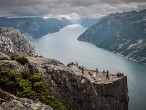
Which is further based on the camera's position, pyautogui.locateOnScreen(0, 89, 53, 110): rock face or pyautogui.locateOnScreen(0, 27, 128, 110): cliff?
pyautogui.locateOnScreen(0, 27, 128, 110): cliff

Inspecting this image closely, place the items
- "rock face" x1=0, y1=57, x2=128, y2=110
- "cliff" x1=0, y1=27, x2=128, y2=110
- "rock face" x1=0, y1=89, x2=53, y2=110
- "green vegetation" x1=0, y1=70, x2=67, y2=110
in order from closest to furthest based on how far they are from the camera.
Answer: "rock face" x1=0, y1=89, x2=53, y2=110 → "green vegetation" x1=0, y1=70, x2=67, y2=110 → "cliff" x1=0, y1=27, x2=128, y2=110 → "rock face" x1=0, y1=57, x2=128, y2=110

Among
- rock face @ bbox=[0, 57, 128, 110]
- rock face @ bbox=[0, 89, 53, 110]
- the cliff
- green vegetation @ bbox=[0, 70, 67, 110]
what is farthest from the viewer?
rock face @ bbox=[0, 57, 128, 110]

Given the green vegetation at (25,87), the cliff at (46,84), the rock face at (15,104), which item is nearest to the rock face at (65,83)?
the cliff at (46,84)

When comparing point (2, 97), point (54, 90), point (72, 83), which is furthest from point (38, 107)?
point (72, 83)

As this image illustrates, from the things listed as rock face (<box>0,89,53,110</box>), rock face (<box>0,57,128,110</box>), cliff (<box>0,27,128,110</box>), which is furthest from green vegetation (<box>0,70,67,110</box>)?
rock face (<box>0,89,53,110</box>)

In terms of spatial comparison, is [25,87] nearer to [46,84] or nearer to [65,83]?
[46,84]

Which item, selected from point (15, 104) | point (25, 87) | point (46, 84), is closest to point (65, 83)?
point (46, 84)

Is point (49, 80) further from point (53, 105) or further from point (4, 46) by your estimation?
point (4, 46)

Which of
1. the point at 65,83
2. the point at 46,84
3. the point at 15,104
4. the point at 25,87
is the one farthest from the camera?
the point at 65,83

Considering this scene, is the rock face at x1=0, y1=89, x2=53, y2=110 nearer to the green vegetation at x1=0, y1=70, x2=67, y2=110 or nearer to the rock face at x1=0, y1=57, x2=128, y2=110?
the green vegetation at x1=0, y1=70, x2=67, y2=110
